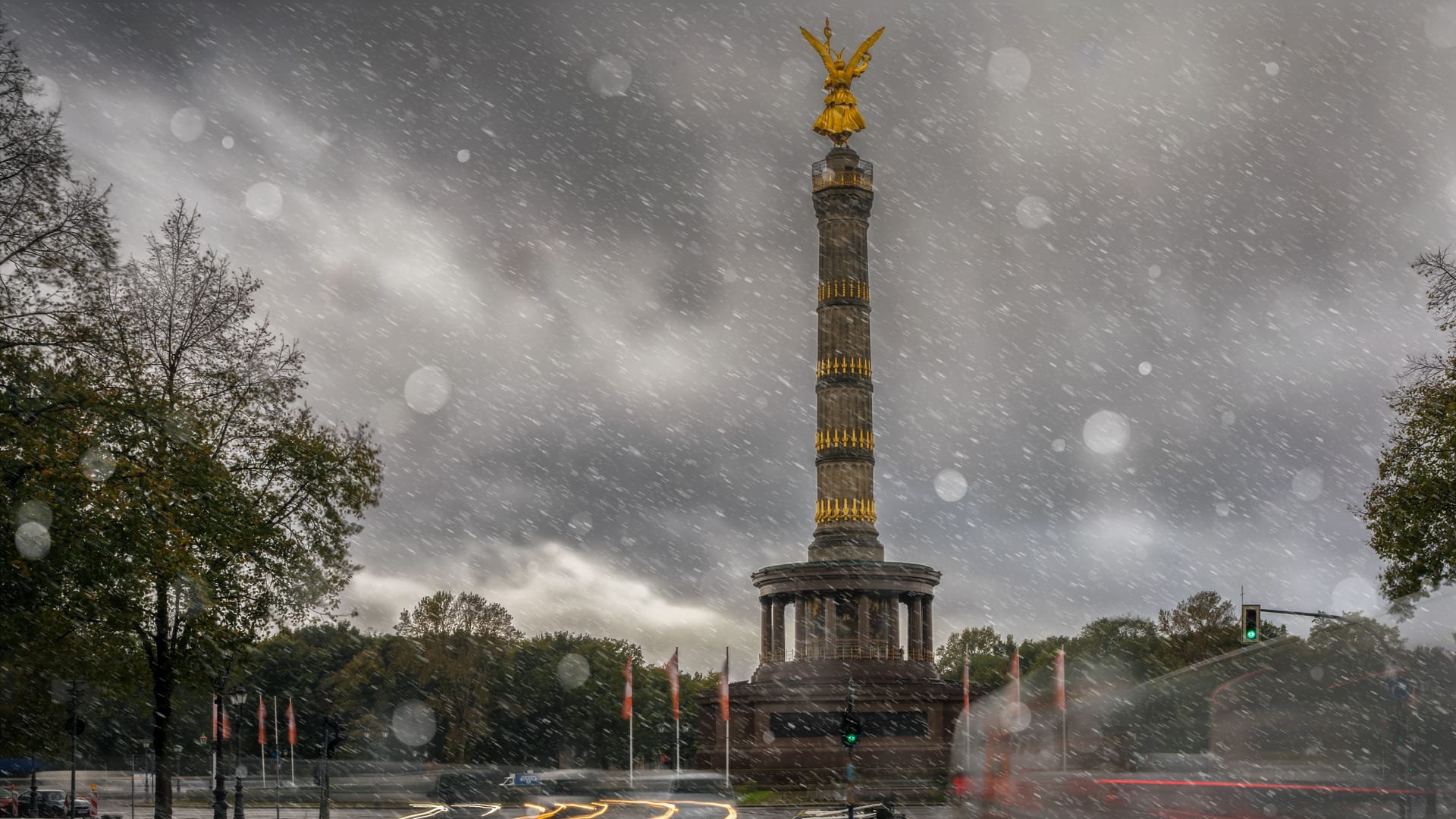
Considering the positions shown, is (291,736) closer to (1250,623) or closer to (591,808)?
(591,808)

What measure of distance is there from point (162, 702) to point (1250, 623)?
2623 centimetres

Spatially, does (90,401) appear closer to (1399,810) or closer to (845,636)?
(1399,810)

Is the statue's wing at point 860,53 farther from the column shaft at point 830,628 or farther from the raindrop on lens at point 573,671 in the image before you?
the raindrop on lens at point 573,671

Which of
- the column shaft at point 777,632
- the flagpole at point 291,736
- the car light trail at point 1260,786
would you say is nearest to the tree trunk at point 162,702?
the car light trail at point 1260,786

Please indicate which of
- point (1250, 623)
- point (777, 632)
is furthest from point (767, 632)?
point (1250, 623)

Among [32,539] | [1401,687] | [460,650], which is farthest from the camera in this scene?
[460,650]

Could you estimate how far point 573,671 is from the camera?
112125 mm

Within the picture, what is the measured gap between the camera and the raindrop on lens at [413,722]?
105 meters

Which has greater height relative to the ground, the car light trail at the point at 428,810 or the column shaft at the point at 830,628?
the column shaft at the point at 830,628

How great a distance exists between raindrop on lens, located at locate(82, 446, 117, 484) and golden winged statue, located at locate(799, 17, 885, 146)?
170 feet

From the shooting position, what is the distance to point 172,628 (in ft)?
107

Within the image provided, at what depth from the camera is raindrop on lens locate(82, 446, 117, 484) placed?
2219 cm

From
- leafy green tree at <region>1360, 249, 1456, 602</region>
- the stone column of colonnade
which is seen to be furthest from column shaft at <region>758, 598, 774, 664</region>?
leafy green tree at <region>1360, 249, 1456, 602</region>

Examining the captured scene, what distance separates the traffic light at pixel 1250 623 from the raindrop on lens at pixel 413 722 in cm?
8254
